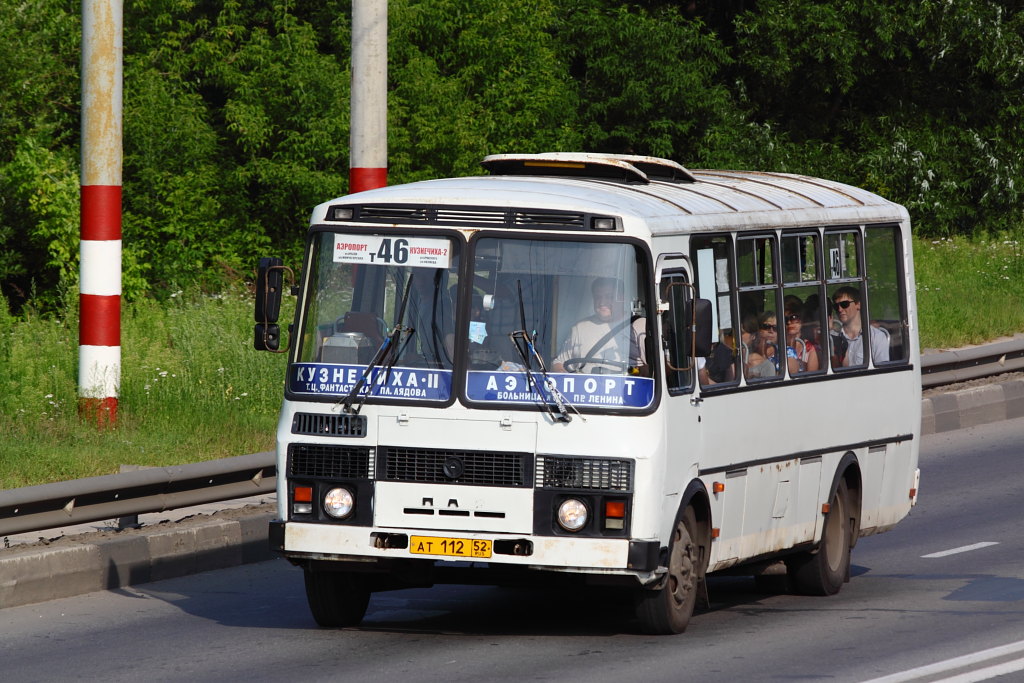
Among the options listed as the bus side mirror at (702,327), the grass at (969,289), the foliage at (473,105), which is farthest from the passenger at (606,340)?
the foliage at (473,105)

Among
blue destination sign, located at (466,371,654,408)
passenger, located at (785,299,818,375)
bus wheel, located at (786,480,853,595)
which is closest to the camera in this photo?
blue destination sign, located at (466,371,654,408)

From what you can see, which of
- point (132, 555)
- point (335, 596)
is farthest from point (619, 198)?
point (132, 555)

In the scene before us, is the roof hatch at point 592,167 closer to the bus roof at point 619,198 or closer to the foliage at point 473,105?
the bus roof at point 619,198

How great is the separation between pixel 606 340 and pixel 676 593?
136 centimetres

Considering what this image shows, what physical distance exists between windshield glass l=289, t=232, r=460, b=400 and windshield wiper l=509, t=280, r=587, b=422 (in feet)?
1.11

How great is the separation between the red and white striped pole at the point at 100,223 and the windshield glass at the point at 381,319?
499cm

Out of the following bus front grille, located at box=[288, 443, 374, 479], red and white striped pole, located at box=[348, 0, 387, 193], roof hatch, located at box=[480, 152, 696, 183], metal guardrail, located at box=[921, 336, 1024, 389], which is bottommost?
metal guardrail, located at box=[921, 336, 1024, 389]

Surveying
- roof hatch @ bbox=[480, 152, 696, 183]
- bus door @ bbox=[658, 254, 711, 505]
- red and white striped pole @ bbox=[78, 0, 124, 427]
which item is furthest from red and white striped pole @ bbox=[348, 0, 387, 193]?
bus door @ bbox=[658, 254, 711, 505]

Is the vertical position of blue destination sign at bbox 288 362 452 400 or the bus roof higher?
the bus roof

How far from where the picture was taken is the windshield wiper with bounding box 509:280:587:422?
29.8 ft

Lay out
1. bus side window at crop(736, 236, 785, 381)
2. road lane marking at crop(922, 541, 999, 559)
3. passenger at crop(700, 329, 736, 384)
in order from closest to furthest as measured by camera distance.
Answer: passenger at crop(700, 329, 736, 384) → bus side window at crop(736, 236, 785, 381) → road lane marking at crop(922, 541, 999, 559)

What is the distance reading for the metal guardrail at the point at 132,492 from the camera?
1048 centimetres

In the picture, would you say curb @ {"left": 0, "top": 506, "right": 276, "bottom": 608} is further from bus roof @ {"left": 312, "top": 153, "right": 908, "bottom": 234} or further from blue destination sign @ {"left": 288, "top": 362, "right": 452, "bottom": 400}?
bus roof @ {"left": 312, "top": 153, "right": 908, "bottom": 234}

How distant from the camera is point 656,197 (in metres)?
10.1
